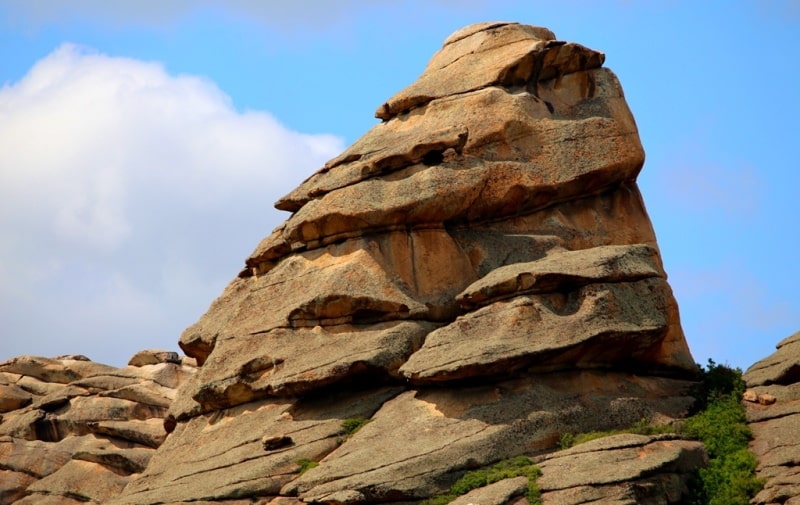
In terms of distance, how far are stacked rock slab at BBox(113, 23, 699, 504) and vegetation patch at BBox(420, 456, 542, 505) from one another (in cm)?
44

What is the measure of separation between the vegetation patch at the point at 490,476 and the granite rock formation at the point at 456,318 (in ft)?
1.19

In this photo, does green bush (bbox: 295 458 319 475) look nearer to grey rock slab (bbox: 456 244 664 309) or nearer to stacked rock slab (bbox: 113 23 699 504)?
stacked rock slab (bbox: 113 23 699 504)

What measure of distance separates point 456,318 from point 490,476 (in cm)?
774

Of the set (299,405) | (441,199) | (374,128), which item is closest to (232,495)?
(299,405)

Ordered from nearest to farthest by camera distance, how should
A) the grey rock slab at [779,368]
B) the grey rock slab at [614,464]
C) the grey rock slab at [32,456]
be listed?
the grey rock slab at [614,464] < the grey rock slab at [779,368] < the grey rock slab at [32,456]

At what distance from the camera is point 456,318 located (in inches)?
2034

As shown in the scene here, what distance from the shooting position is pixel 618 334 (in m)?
49.0

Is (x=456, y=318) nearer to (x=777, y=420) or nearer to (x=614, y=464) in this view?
(x=614, y=464)

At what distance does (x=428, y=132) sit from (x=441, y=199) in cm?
330

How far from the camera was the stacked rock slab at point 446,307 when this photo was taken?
48.1 m

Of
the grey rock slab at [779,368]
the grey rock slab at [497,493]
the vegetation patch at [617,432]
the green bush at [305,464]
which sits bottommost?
the grey rock slab at [497,493]

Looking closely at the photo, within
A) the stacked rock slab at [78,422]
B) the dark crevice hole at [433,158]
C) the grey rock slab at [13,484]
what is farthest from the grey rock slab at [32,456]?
the dark crevice hole at [433,158]

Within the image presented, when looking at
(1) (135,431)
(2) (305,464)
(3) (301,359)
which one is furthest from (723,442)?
(1) (135,431)

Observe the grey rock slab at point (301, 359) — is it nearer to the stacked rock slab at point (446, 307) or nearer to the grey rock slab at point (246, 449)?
the stacked rock slab at point (446, 307)
